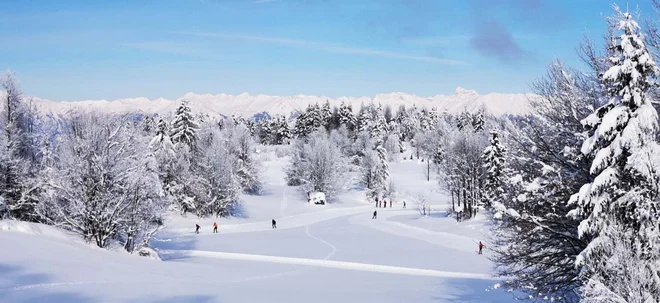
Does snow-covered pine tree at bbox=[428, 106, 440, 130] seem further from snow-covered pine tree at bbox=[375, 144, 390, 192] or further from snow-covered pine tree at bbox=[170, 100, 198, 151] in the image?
snow-covered pine tree at bbox=[170, 100, 198, 151]

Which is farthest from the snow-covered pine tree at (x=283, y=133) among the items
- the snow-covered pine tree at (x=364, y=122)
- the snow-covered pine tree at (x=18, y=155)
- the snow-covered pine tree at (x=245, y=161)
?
the snow-covered pine tree at (x=18, y=155)

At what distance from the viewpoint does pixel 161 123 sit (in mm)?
51188

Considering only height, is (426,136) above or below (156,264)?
above

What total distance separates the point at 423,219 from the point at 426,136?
60090 mm

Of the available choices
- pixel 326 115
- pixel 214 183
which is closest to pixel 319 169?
pixel 214 183

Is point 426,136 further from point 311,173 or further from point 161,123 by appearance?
point 161,123

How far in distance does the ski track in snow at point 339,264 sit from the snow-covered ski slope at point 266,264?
62mm

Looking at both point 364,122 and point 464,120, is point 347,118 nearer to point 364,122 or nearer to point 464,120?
point 364,122

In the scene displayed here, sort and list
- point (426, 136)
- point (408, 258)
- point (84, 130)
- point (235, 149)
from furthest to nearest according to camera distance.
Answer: point (426, 136) → point (235, 149) → point (408, 258) → point (84, 130)

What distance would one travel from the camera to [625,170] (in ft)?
34.6

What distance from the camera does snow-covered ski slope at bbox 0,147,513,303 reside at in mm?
14758

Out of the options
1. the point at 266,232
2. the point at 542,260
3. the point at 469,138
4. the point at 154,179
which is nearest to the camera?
the point at 542,260

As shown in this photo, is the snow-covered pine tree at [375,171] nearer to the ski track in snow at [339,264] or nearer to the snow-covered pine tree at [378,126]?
the snow-covered pine tree at [378,126]

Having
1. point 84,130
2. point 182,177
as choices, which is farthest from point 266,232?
point 84,130
